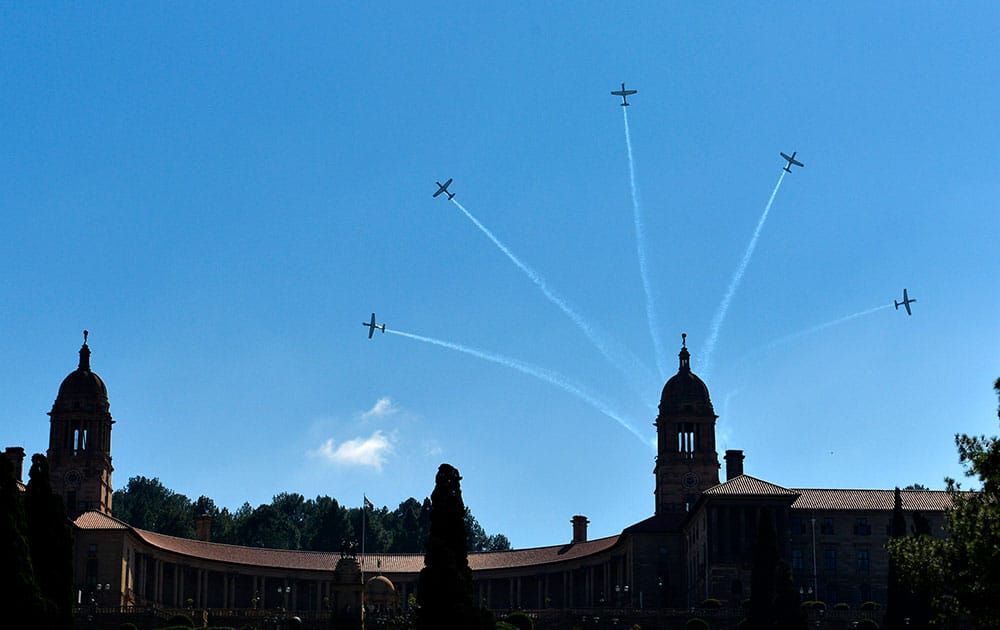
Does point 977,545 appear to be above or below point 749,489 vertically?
below

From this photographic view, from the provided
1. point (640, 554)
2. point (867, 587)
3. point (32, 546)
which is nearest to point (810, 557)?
point (867, 587)

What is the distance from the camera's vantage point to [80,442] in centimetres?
15025

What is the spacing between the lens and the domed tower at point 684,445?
15038 centimetres

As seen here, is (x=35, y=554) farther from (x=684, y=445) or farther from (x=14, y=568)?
(x=684, y=445)

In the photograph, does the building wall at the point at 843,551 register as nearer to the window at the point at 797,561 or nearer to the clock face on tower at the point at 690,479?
the window at the point at 797,561

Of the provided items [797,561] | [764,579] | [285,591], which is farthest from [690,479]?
[764,579]

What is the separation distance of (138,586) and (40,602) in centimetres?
6766

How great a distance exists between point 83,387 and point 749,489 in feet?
202

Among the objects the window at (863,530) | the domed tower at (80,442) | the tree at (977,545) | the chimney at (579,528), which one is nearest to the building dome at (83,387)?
the domed tower at (80,442)

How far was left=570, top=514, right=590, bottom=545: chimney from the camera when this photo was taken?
537 ft

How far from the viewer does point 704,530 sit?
128375 mm

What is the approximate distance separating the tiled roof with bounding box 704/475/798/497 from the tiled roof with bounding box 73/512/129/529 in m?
47.9

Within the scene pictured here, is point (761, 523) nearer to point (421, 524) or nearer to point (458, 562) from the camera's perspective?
point (458, 562)

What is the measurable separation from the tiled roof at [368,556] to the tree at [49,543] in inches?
2484
